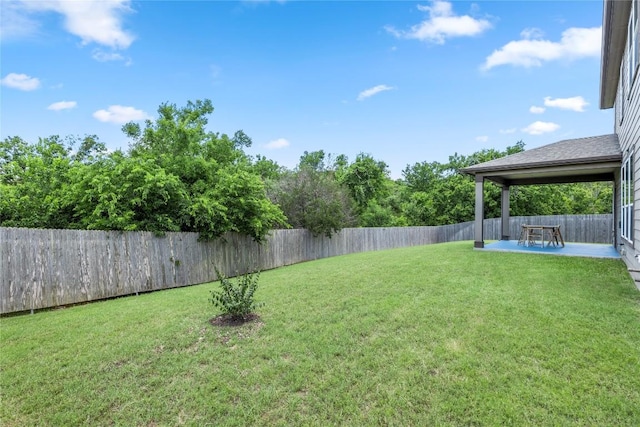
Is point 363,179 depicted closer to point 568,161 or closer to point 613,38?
point 568,161

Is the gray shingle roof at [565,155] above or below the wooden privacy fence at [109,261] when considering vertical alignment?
above

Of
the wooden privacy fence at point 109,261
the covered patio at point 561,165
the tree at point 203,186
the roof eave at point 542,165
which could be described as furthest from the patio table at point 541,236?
the tree at point 203,186

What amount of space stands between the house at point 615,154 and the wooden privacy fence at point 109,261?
762 cm

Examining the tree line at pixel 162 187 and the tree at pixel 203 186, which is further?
the tree at pixel 203 186

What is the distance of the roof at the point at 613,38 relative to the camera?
627cm

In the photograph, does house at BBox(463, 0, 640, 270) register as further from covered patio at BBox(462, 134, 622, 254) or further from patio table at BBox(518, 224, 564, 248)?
patio table at BBox(518, 224, 564, 248)

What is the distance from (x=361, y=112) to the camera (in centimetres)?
2073

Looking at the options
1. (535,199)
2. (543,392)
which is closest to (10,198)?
(543,392)

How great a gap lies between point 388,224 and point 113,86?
19.8 meters

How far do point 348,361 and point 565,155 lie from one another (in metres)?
9.88

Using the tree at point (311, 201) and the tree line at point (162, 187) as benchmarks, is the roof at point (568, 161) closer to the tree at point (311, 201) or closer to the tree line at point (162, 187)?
the tree at point (311, 201)

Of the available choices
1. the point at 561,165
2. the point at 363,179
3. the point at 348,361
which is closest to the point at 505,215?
the point at 561,165

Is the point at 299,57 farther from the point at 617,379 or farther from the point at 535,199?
the point at 535,199

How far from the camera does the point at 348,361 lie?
3.40m
